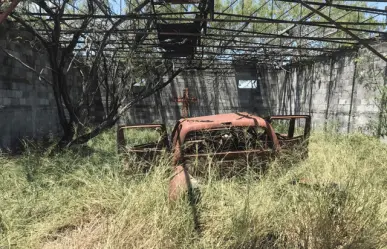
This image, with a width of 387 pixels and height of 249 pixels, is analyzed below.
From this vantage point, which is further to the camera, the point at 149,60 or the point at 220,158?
the point at 149,60

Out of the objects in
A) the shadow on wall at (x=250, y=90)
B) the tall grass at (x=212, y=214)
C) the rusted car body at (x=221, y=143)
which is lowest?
the tall grass at (x=212, y=214)

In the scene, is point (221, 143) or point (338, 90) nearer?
point (221, 143)

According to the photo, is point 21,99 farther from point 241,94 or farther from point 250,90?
point 250,90

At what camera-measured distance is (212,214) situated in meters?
3.60

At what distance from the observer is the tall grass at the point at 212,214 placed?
3.29 metres

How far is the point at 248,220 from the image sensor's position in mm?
3305

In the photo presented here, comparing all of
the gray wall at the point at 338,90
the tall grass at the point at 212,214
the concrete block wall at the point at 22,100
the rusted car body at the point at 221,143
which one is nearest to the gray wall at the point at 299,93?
the gray wall at the point at 338,90

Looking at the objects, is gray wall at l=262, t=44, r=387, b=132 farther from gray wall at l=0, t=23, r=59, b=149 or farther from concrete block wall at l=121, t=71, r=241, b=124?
gray wall at l=0, t=23, r=59, b=149

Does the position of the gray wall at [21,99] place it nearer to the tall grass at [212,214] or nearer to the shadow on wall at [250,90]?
the tall grass at [212,214]

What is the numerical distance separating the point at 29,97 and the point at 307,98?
1121 centimetres

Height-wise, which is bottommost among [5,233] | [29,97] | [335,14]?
[5,233]

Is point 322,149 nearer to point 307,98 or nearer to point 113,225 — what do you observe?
point 113,225

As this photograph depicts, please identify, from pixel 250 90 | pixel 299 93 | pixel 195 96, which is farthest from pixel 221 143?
pixel 250 90

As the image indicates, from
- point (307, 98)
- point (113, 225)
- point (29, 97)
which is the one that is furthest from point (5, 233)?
point (307, 98)
